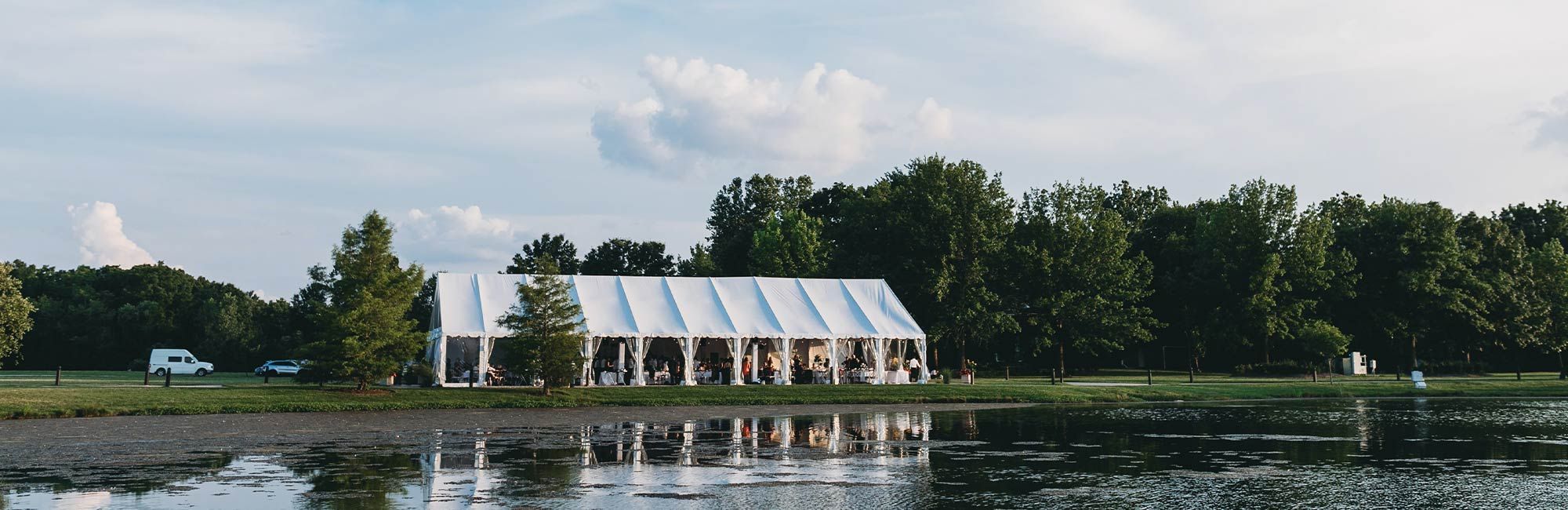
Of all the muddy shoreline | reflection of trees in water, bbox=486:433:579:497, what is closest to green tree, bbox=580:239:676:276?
the muddy shoreline

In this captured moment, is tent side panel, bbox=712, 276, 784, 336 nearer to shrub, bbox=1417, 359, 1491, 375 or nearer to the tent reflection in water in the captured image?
the tent reflection in water

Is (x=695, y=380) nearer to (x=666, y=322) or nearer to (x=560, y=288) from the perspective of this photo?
(x=666, y=322)

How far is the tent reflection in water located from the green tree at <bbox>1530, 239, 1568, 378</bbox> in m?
43.2

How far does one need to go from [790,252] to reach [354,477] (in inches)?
2000

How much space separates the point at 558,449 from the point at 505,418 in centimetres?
950

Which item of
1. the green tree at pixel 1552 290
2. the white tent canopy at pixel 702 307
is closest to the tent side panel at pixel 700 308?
the white tent canopy at pixel 702 307

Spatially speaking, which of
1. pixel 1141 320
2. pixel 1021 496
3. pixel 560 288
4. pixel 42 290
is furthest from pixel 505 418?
pixel 42 290

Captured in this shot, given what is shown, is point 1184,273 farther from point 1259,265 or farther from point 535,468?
point 535,468

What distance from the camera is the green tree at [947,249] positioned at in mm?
57438

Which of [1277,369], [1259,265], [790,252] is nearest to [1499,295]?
[1259,265]

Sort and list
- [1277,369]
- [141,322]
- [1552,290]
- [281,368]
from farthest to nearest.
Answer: [141,322]
[1552,290]
[281,368]
[1277,369]

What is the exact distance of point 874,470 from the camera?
17891 millimetres

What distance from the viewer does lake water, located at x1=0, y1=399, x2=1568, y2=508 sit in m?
14.4

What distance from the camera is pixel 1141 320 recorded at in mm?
62406
